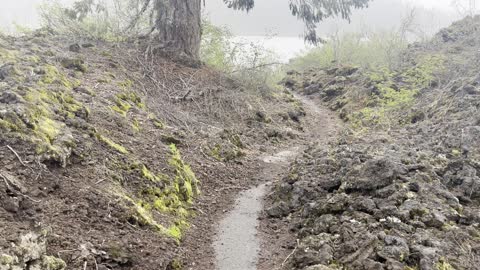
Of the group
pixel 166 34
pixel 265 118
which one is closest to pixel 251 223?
pixel 265 118

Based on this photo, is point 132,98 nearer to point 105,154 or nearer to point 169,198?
point 105,154

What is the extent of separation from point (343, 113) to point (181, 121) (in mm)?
9030

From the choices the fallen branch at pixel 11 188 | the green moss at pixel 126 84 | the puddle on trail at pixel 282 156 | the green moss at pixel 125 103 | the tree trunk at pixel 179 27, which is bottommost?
the puddle on trail at pixel 282 156

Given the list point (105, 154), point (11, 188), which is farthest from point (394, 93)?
point (11, 188)

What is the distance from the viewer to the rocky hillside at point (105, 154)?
396 centimetres

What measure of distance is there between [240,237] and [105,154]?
2005mm

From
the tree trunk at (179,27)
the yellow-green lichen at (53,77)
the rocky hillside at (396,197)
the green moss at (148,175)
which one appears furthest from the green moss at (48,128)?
the tree trunk at (179,27)

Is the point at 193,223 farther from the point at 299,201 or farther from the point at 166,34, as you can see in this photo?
the point at 166,34

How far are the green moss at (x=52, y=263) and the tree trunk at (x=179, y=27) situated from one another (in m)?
9.12

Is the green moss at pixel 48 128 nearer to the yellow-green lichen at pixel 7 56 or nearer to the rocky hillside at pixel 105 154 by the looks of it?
the rocky hillside at pixel 105 154

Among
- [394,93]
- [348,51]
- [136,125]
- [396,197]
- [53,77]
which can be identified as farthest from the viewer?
[348,51]

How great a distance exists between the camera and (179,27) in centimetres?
1191

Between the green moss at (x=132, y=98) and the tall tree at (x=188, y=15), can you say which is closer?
the green moss at (x=132, y=98)

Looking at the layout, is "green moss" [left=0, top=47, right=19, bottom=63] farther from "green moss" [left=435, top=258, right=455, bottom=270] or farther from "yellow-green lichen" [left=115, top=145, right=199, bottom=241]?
"green moss" [left=435, top=258, right=455, bottom=270]
